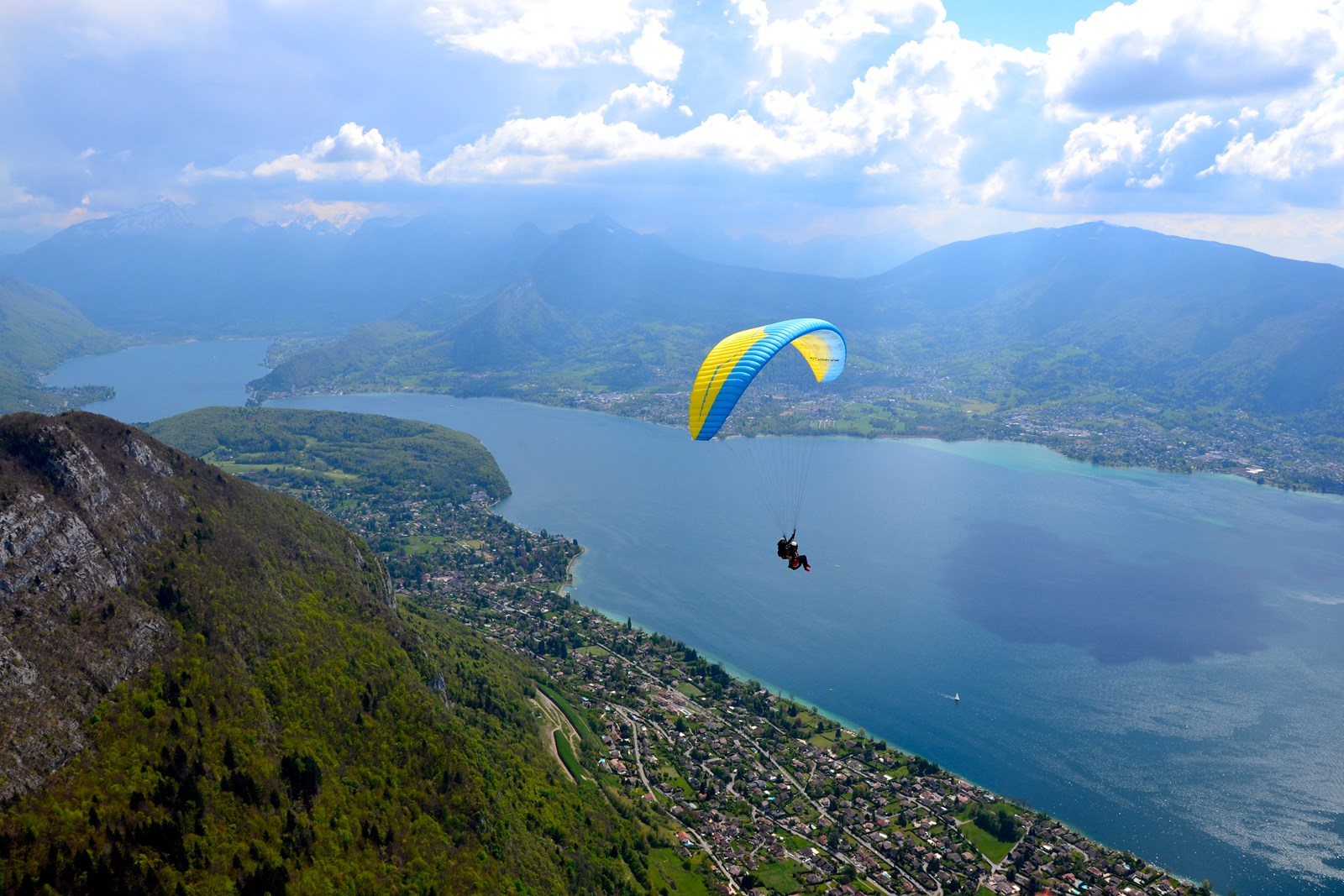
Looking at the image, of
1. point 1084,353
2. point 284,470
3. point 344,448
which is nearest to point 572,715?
point 284,470

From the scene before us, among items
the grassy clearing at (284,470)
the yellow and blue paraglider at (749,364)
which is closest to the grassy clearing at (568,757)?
the yellow and blue paraglider at (749,364)

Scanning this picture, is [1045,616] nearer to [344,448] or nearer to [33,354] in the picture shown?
[344,448]

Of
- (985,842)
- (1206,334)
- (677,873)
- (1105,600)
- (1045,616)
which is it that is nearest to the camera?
(677,873)

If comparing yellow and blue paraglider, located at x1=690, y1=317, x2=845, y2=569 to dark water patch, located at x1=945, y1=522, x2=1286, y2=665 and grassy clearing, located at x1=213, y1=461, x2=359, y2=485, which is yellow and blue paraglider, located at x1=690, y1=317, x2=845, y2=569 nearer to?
dark water patch, located at x1=945, y1=522, x2=1286, y2=665

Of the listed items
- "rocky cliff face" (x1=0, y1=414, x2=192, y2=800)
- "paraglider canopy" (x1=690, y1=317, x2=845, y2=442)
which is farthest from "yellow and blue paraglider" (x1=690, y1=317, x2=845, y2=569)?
"rocky cliff face" (x1=0, y1=414, x2=192, y2=800)

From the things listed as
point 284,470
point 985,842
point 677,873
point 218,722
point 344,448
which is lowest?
point 677,873

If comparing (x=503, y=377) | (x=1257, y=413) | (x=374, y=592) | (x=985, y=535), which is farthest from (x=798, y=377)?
(x=374, y=592)

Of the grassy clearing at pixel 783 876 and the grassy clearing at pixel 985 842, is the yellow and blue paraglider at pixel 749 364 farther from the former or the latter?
the grassy clearing at pixel 985 842
